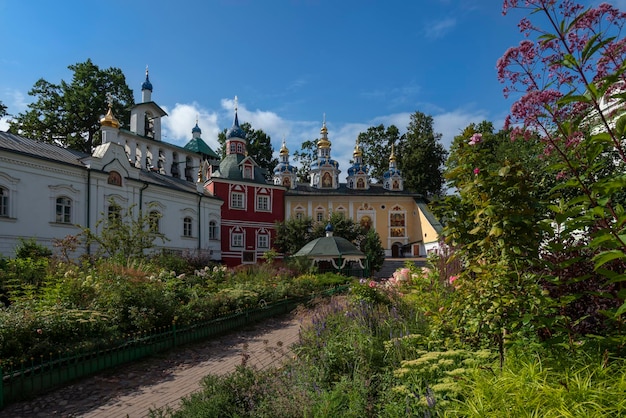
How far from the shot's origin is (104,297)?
7.73m

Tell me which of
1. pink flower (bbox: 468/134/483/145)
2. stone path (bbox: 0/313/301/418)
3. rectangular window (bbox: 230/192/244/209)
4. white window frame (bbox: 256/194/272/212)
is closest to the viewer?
pink flower (bbox: 468/134/483/145)

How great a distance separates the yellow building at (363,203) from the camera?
38844 mm

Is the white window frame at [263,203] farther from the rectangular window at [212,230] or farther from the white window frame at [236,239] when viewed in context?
the rectangular window at [212,230]

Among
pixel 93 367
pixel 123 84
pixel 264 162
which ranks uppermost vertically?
pixel 123 84

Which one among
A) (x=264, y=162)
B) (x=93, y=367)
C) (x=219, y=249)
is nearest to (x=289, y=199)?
(x=219, y=249)

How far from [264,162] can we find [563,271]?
48.8 m

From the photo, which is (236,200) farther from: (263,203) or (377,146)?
(377,146)

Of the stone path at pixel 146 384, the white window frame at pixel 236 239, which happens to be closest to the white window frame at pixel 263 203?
the white window frame at pixel 236 239

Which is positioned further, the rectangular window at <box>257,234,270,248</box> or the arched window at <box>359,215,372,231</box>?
the arched window at <box>359,215,372,231</box>

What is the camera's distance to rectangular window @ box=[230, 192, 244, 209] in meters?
33.1

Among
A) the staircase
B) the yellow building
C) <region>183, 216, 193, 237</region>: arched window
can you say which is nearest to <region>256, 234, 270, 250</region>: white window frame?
the yellow building

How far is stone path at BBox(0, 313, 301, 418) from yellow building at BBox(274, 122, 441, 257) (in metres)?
30.1

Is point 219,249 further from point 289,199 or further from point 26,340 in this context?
point 26,340

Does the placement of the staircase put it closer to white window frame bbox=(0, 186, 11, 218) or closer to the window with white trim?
the window with white trim
